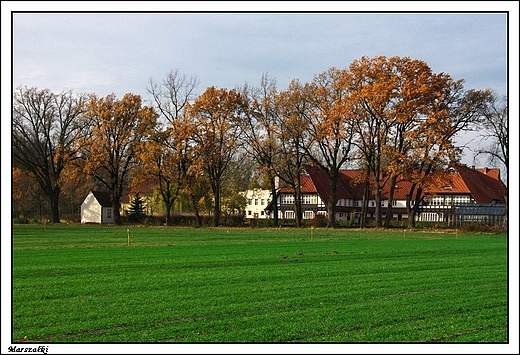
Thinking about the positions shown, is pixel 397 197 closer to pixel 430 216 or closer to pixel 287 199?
pixel 430 216

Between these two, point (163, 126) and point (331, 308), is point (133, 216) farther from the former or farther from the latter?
point (331, 308)

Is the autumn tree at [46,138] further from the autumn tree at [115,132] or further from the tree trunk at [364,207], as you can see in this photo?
the tree trunk at [364,207]

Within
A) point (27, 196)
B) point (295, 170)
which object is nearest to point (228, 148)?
point (295, 170)

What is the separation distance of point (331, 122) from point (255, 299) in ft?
160

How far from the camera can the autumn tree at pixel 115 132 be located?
73.5 metres

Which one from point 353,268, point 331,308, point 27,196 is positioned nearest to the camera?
point 331,308

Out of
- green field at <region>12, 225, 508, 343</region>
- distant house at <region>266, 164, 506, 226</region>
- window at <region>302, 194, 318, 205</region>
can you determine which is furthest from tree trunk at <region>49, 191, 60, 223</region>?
green field at <region>12, 225, 508, 343</region>

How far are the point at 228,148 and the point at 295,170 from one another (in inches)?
308

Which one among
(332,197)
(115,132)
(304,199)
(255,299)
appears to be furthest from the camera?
(304,199)

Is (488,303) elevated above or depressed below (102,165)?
below

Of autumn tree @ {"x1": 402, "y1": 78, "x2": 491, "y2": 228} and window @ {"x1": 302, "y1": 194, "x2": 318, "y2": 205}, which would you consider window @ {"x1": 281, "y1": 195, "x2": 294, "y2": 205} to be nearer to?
window @ {"x1": 302, "y1": 194, "x2": 318, "y2": 205}

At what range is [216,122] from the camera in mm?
71312

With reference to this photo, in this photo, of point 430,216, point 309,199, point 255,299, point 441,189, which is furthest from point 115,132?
point 255,299

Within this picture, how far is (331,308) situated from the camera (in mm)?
15164
